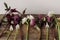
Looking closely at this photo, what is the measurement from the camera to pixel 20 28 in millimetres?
1025

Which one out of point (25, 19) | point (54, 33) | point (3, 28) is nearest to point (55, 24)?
point (54, 33)

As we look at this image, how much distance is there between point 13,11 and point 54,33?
249 millimetres

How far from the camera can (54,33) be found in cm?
100

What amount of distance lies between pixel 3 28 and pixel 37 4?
239 millimetres

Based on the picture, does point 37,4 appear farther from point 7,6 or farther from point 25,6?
point 7,6

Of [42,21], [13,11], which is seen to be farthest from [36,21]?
[13,11]

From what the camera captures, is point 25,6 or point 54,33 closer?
point 54,33

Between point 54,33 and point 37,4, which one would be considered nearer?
point 54,33

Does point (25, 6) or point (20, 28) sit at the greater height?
point (25, 6)

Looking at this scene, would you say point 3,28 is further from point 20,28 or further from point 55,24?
point 55,24

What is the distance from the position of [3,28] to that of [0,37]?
0.06m

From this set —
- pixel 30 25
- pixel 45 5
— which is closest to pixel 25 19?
pixel 30 25

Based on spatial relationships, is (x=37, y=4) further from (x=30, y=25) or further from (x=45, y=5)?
(x=30, y=25)

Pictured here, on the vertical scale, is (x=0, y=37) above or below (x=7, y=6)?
below
